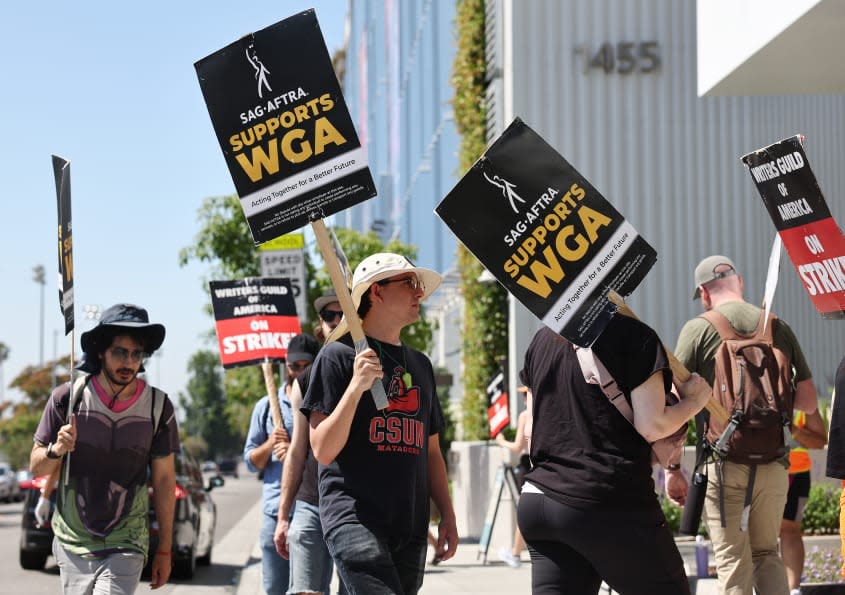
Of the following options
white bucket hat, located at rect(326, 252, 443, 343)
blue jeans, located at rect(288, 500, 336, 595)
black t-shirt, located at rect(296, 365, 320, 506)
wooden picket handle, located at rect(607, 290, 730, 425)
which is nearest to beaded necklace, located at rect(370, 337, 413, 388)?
white bucket hat, located at rect(326, 252, 443, 343)

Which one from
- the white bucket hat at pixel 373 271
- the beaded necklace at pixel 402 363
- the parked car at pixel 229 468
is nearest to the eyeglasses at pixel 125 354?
the white bucket hat at pixel 373 271

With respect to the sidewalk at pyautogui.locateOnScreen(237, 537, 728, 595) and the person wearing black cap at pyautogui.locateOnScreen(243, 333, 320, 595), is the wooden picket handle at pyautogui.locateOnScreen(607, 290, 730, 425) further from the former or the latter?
the sidewalk at pyautogui.locateOnScreen(237, 537, 728, 595)

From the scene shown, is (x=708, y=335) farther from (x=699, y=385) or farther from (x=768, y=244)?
(x=768, y=244)

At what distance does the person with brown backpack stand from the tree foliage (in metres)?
11.9

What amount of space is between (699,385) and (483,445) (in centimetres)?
1257

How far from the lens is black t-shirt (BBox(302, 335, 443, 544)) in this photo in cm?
484

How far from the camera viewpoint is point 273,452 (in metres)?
7.75

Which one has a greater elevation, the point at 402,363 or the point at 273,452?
the point at 402,363

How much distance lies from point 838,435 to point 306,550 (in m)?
2.50

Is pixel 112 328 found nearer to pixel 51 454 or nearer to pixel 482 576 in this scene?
pixel 51 454

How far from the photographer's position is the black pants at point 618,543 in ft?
14.5

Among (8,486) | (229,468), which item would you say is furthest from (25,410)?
(8,486)

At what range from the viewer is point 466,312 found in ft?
66.2

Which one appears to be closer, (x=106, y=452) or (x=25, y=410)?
(x=106, y=452)
